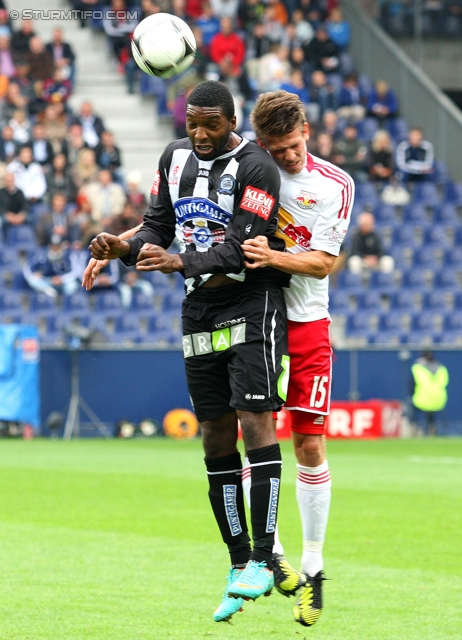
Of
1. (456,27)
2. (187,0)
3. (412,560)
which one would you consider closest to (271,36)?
(187,0)

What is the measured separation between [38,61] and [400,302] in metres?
8.17

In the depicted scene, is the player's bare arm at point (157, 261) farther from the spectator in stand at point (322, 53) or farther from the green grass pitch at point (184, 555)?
the spectator in stand at point (322, 53)

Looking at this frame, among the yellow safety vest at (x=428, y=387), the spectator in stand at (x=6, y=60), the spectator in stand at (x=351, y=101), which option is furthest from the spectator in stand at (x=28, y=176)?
the spectator in stand at (x=351, y=101)

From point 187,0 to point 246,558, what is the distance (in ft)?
69.8

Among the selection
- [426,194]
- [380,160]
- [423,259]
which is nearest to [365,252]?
[423,259]

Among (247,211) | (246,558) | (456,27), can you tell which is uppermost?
(456,27)

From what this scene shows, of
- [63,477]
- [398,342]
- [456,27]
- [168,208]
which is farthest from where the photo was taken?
[456,27]

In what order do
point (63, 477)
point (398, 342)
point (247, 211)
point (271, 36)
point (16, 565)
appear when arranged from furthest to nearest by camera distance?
point (271, 36) < point (398, 342) < point (63, 477) < point (16, 565) < point (247, 211)

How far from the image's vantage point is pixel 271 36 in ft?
83.7

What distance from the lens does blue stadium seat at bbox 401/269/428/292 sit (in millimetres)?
23078

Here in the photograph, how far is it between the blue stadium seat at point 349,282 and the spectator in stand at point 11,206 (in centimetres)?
580

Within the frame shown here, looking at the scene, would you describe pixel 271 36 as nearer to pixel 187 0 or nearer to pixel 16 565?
pixel 187 0

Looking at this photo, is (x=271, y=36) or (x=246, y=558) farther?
(x=271, y=36)

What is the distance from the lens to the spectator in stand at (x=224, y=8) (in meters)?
25.7
